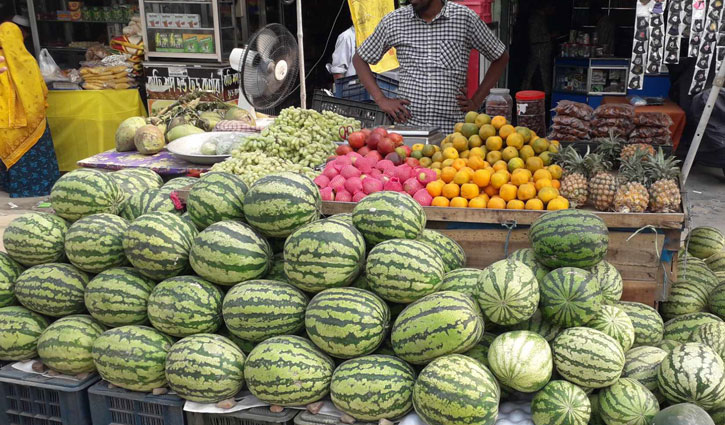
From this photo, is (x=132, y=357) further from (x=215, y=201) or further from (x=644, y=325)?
(x=644, y=325)

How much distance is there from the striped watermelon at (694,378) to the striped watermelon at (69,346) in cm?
236

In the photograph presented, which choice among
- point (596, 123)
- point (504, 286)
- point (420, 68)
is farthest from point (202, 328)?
point (420, 68)

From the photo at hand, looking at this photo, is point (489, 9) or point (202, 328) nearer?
point (202, 328)

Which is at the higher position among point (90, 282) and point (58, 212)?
point (58, 212)

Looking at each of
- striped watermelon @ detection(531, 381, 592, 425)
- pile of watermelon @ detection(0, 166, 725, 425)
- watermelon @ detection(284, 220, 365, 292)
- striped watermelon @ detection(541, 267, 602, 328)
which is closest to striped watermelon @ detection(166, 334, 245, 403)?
pile of watermelon @ detection(0, 166, 725, 425)

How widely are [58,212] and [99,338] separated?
30.0 inches

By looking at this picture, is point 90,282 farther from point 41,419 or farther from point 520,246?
point 520,246

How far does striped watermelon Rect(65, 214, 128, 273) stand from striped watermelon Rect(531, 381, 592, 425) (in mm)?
1922

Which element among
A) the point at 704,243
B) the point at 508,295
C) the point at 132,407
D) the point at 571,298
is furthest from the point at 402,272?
the point at 704,243

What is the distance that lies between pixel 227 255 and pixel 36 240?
3.37 ft

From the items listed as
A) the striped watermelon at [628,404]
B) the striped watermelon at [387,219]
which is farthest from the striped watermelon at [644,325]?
the striped watermelon at [387,219]

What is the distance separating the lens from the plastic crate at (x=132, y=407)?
260 cm

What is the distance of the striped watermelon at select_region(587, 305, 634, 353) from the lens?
8.10ft

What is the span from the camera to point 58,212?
3.04m
